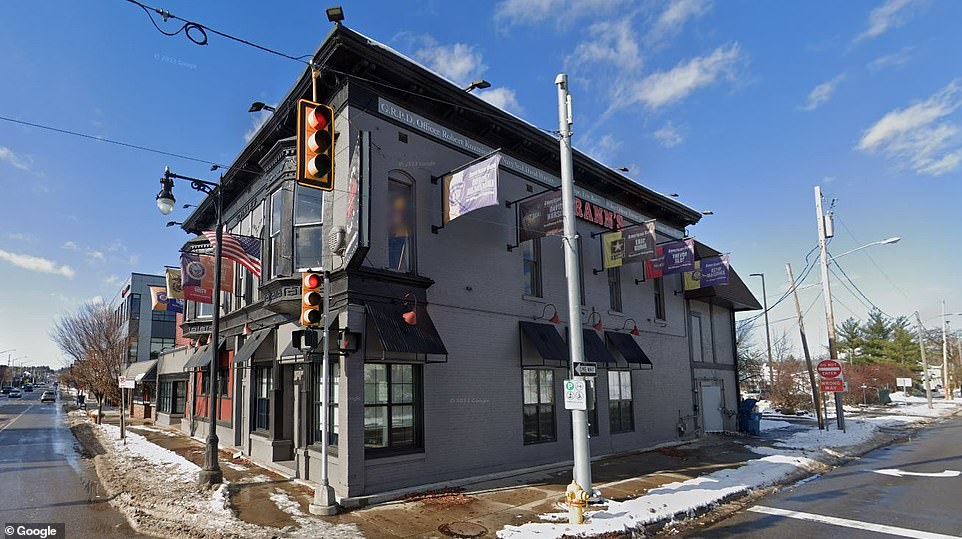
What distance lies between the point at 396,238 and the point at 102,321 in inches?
1408

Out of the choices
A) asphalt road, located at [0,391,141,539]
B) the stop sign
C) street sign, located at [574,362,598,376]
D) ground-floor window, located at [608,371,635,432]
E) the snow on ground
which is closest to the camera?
asphalt road, located at [0,391,141,539]

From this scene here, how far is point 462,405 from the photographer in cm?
1285

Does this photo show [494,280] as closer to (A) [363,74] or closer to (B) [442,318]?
(B) [442,318]

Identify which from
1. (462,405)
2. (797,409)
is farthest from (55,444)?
(797,409)

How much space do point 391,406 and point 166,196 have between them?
7096 millimetres

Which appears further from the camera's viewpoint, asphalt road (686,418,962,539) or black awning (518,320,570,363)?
black awning (518,320,570,363)

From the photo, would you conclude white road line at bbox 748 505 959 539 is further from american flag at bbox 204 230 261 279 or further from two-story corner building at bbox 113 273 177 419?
two-story corner building at bbox 113 273 177 419

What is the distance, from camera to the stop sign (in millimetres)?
23906

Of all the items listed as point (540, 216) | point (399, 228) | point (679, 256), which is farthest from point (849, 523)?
point (679, 256)

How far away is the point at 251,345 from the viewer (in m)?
15.2

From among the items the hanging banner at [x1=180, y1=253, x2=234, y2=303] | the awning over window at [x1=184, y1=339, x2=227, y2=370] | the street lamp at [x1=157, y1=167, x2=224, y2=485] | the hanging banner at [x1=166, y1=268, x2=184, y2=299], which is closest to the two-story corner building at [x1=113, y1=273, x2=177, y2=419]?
the hanging banner at [x1=166, y1=268, x2=184, y2=299]

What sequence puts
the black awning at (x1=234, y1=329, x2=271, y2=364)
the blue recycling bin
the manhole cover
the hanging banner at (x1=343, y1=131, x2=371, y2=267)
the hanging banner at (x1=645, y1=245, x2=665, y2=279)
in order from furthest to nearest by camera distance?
the blue recycling bin
the hanging banner at (x1=645, y1=245, x2=665, y2=279)
the black awning at (x1=234, y1=329, x2=271, y2=364)
the hanging banner at (x1=343, y1=131, x2=371, y2=267)
the manhole cover

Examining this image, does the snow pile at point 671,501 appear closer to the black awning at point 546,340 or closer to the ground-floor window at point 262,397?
the black awning at point 546,340

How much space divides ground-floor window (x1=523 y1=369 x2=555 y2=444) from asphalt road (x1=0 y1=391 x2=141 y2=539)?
29.5 feet
